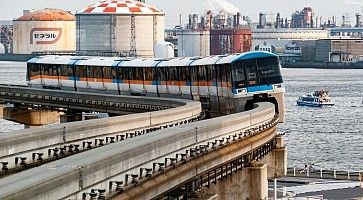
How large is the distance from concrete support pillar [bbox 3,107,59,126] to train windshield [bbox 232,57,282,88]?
11749 mm

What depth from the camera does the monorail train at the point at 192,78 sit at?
48812mm

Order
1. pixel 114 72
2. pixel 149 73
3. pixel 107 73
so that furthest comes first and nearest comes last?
pixel 107 73
pixel 114 72
pixel 149 73

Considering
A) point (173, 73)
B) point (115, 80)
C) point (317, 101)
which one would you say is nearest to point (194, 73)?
point (173, 73)

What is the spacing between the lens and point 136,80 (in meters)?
58.7

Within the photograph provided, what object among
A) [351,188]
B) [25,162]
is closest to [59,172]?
[25,162]

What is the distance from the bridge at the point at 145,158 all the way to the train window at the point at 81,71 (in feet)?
77.3

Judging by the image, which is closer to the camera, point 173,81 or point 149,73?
point 173,81

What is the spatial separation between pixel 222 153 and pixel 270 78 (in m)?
22.1

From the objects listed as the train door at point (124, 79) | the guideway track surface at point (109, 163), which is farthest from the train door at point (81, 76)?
the guideway track surface at point (109, 163)

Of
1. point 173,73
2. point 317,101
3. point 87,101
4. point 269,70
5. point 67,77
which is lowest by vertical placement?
point 317,101

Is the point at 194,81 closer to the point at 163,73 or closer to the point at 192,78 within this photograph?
the point at 192,78

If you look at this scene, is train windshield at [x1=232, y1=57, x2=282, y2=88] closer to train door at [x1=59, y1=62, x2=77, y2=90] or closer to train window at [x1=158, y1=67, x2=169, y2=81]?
train window at [x1=158, y1=67, x2=169, y2=81]

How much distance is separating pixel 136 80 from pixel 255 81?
35.9 ft

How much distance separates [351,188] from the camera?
2089 inches
